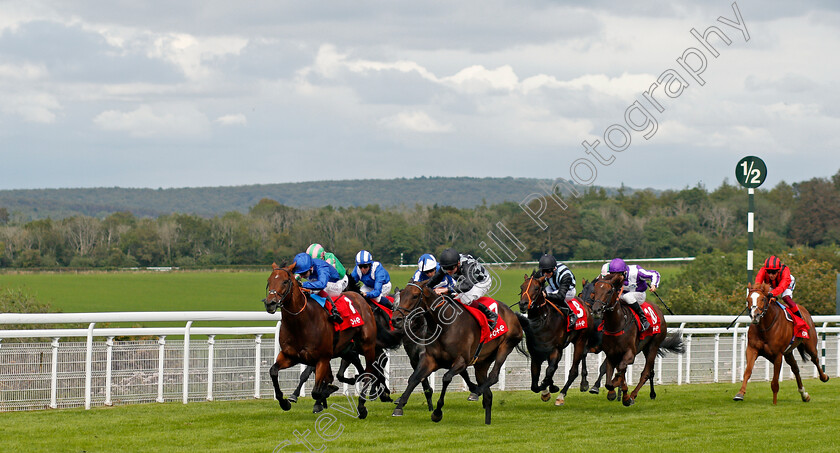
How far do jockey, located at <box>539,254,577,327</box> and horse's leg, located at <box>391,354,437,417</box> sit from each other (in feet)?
6.14

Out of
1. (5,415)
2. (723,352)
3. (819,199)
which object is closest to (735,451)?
(5,415)

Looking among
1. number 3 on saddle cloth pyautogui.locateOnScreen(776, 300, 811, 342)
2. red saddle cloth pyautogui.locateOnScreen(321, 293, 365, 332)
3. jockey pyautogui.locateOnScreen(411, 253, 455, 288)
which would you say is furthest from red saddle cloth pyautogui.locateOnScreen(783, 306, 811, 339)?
red saddle cloth pyautogui.locateOnScreen(321, 293, 365, 332)

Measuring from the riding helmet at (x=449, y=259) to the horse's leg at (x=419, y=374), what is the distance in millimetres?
879

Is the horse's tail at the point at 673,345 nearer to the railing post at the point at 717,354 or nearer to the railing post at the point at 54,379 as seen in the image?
the railing post at the point at 717,354

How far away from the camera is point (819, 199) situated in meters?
64.7

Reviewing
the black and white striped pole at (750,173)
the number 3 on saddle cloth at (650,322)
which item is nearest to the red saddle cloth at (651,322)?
the number 3 on saddle cloth at (650,322)

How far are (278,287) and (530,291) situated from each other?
2.49 meters

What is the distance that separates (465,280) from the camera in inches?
322

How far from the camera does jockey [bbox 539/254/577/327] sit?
904 cm

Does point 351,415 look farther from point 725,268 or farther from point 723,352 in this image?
point 725,268

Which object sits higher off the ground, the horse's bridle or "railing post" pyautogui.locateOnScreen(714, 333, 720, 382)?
the horse's bridle

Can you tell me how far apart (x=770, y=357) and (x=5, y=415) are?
7185mm

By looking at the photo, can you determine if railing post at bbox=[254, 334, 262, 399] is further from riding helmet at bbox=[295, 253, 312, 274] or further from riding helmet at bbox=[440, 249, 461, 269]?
riding helmet at bbox=[440, 249, 461, 269]

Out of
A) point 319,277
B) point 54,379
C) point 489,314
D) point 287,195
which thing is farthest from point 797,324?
point 287,195
